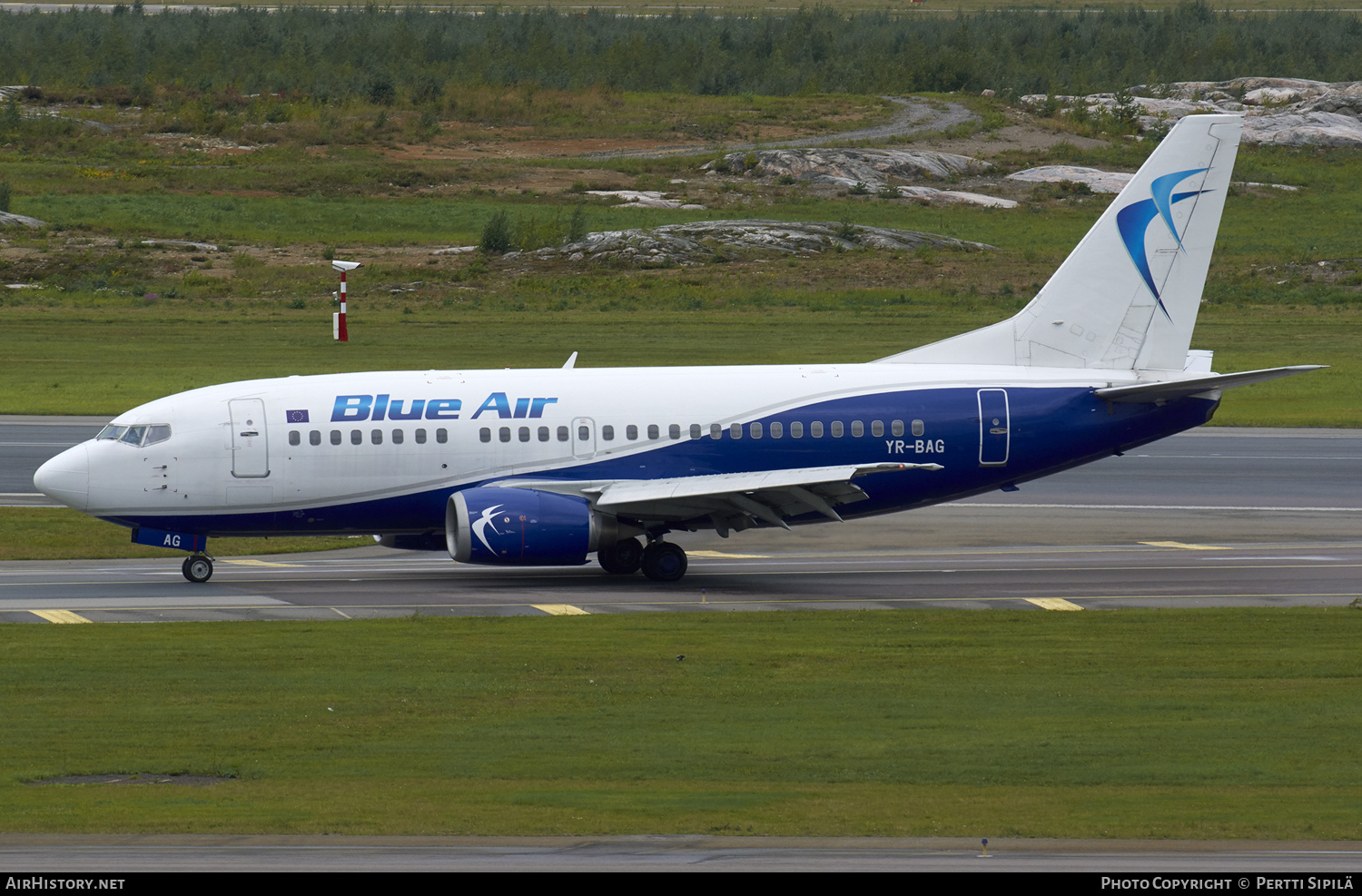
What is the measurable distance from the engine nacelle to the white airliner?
0.05 meters

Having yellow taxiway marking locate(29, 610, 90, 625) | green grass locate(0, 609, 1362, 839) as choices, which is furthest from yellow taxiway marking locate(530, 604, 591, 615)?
yellow taxiway marking locate(29, 610, 90, 625)

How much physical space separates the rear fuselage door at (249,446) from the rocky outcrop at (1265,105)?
382 feet

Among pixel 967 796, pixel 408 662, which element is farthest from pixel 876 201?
pixel 967 796

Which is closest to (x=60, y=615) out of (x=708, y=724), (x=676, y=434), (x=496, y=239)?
(x=676, y=434)

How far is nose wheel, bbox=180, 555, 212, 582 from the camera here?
36.6 meters

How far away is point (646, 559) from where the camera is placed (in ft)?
122

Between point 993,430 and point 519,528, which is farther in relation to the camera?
point 993,430

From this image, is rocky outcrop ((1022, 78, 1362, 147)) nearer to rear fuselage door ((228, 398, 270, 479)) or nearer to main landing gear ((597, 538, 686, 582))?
main landing gear ((597, 538, 686, 582))

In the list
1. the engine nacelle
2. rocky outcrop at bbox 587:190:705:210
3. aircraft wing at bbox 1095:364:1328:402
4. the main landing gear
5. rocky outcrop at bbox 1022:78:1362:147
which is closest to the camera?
the engine nacelle

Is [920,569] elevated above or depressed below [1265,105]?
below

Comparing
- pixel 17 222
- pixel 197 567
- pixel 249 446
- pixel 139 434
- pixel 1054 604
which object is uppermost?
pixel 17 222

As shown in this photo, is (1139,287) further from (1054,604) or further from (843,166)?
(843,166)

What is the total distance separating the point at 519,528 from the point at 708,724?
41.8 feet

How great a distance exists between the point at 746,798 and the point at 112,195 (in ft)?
347
